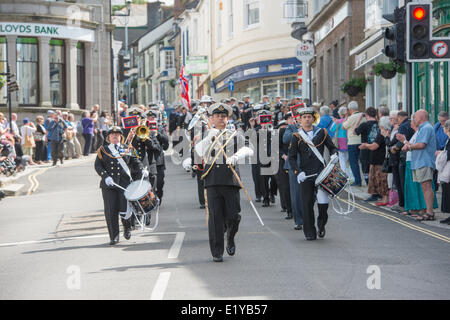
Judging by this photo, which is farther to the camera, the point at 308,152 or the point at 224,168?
the point at 308,152

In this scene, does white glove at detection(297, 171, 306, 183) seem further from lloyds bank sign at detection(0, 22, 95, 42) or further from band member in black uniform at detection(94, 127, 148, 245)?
lloyds bank sign at detection(0, 22, 95, 42)

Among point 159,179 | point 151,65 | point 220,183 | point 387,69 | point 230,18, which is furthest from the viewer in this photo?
point 151,65

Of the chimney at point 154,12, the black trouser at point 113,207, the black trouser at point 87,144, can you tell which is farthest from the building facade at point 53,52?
the chimney at point 154,12

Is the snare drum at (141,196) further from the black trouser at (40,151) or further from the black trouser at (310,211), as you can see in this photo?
the black trouser at (40,151)

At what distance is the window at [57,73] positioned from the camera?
4134 centimetres

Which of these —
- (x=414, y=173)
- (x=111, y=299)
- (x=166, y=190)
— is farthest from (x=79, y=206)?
(x=111, y=299)

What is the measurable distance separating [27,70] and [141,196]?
2963cm

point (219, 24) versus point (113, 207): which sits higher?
point (219, 24)

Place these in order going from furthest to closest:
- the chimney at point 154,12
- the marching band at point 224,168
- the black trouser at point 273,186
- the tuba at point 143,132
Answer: the chimney at point 154,12
the black trouser at point 273,186
the tuba at point 143,132
the marching band at point 224,168

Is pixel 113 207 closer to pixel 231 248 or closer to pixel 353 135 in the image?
pixel 231 248

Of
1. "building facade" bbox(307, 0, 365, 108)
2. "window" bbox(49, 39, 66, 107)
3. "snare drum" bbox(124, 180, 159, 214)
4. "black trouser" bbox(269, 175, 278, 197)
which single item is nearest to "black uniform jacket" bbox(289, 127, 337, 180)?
"snare drum" bbox(124, 180, 159, 214)

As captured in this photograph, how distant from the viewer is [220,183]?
10.6m

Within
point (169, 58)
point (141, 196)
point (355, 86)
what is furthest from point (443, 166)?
point (169, 58)

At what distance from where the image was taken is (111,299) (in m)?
8.22
